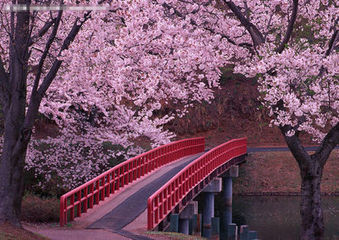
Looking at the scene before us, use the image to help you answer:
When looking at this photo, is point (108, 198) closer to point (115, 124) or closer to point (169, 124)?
point (115, 124)

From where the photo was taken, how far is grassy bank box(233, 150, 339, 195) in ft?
132

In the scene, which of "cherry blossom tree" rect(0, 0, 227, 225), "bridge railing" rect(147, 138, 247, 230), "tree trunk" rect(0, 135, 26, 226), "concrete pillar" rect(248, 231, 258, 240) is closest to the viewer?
"tree trunk" rect(0, 135, 26, 226)

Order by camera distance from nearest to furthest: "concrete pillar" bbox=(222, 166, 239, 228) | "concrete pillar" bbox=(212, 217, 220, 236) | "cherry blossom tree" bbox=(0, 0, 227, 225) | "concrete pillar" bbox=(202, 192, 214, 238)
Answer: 1. "cherry blossom tree" bbox=(0, 0, 227, 225)
2. "concrete pillar" bbox=(212, 217, 220, 236)
3. "concrete pillar" bbox=(202, 192, 214, 238)
4. "concrete pillar" bbox=(222, 166, 239, 228)

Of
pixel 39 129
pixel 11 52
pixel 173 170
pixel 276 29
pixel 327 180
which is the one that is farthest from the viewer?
pixel 39 129

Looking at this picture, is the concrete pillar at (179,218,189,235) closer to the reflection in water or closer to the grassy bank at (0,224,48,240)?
the reflection in water

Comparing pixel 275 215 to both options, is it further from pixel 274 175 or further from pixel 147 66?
pixel 147 66

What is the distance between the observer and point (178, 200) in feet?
70.7

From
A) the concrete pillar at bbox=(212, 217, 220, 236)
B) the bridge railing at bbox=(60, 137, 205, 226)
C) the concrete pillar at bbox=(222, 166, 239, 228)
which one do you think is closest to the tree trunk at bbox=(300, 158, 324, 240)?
the concrete pillar at bbox=(212, 217, 220, 236)

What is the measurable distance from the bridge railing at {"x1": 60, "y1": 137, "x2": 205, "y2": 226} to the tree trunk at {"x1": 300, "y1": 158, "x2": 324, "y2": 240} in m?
7.17

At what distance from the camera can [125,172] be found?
947 inches

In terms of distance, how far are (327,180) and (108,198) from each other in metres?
23.1

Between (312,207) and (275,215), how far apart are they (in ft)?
34.0

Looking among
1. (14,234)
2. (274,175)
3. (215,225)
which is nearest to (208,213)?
(215,225)

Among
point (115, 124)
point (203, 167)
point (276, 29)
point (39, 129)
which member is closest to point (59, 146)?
point (115, 124)
